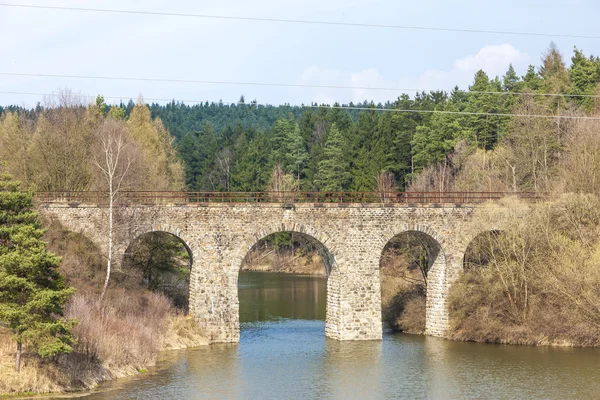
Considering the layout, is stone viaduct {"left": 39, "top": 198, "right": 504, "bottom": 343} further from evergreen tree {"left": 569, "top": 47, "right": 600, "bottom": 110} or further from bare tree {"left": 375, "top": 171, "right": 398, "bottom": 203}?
evergreen tree {"left": 569, "top": 47, "right": 600, "bottom": 110}

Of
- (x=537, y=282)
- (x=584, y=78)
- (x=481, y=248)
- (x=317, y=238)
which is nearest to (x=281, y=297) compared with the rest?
(x=317, y=238)

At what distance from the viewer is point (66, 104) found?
198 ft

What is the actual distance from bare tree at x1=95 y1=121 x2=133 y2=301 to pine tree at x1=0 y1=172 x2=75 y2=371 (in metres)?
9.22

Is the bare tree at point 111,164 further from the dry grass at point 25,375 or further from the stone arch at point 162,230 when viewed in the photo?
the dry grass at point 25,375

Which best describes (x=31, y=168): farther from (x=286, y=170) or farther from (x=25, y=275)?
(x=286, y=170)

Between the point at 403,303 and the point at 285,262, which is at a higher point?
the point at 403,303

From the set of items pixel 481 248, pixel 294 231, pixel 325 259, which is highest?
pixel 294 231

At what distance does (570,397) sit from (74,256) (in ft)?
77.3

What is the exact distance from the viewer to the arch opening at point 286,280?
177 feet

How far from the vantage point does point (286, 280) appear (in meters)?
78.9

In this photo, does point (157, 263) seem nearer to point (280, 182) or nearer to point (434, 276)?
point (434, 276)

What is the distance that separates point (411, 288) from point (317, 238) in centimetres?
945

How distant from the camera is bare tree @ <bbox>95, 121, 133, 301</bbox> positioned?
41.1m

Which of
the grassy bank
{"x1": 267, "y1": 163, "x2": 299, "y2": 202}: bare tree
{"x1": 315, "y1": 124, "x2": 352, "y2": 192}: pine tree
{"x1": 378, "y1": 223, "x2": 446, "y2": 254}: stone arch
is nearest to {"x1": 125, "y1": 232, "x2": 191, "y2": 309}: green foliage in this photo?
the grassy bank
